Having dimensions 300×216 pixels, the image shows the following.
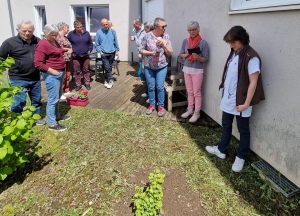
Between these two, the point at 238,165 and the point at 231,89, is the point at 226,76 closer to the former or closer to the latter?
the point at 231,89

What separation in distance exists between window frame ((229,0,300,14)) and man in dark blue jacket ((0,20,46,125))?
2.83 metres

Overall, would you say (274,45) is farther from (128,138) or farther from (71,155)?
(71,155)

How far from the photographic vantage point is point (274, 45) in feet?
7.84

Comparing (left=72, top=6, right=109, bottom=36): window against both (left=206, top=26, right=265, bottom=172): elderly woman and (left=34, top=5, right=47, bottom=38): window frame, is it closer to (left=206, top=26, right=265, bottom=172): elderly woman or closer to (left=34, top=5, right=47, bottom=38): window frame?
(left=34, top=5, right=47, bottom=38): window frame

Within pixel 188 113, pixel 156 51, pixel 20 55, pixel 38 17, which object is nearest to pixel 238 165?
pixel 188 113

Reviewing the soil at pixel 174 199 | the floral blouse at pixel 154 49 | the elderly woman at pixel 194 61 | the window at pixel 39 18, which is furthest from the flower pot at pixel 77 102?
the window at pixel 39 18

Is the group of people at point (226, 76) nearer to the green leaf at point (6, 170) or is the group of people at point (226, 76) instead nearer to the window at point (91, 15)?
the green leaf at point (6, 170)

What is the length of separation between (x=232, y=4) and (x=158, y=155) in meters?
2.23

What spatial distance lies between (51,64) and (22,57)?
409 mm

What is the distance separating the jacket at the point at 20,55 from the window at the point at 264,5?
2910 millimetres

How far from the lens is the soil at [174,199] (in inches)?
85.5

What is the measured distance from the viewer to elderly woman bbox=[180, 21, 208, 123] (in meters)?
3.49

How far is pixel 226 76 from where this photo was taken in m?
2.57

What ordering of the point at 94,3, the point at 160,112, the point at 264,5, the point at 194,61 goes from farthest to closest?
the point at 94,3
the point at 160,112
the point at 194,61
the point at 264,5
